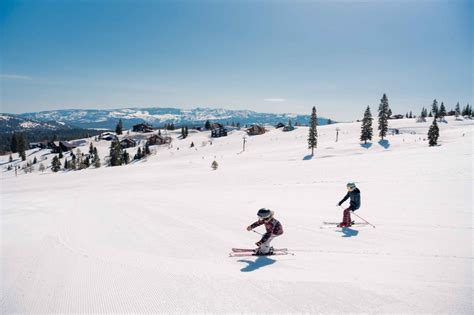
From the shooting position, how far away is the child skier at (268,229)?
24.9 feet

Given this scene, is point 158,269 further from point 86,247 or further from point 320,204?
point 320,204

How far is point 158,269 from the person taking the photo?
7145mm

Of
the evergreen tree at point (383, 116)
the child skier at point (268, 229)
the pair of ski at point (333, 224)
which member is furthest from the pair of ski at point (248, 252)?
the evergreen tree at point (383, 116)

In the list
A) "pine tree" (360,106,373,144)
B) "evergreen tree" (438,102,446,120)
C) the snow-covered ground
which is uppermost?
"evergreen tree" (438,102,446,120)

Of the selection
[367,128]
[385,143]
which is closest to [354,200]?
[367,128]

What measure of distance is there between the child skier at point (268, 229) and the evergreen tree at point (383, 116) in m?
69.8

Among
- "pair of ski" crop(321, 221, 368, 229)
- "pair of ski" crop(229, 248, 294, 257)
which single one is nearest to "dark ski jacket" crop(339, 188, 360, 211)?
"pair of ski" crop(321, 221, 368, 229)

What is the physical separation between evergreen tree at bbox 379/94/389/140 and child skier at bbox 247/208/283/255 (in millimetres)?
69780

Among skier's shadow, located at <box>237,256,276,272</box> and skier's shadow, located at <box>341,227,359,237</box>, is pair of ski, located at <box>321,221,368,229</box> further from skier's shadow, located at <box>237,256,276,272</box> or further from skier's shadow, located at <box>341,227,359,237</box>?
skier's shadow, located at <box>237,256,276,272</box>

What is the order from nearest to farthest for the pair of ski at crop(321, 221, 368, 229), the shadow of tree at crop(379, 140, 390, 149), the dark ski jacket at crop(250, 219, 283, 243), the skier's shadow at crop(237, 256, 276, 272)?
the skier's shadow at crop(237, 256, 276, 272) < the dark ski jacket at crop(250, 219, 283, 243) < the pair of ski at crop(321, 221, 368, 229) < the shadow of tree at crop(379, 140, 390, 149)

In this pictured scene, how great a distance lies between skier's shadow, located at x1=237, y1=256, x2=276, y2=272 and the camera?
7.07 metres

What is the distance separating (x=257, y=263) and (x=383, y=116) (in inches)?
2867

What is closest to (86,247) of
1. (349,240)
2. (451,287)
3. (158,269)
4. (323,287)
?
(158,269)

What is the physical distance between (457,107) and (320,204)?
155019mm
